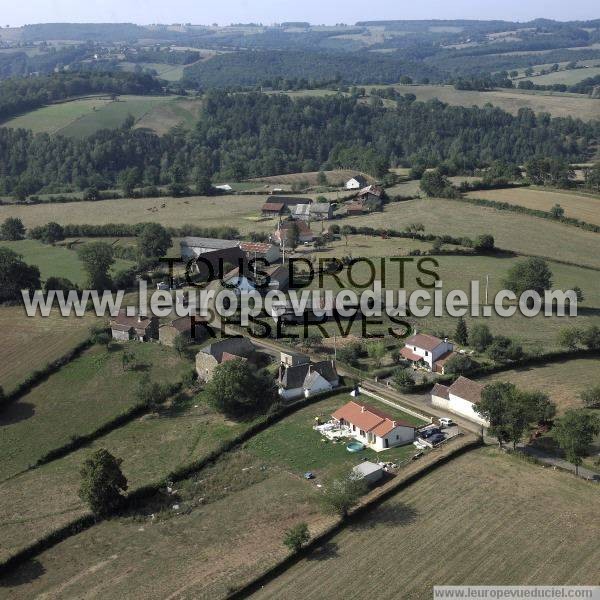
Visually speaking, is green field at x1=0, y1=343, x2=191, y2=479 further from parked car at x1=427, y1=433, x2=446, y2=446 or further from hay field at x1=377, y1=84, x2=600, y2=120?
hay field at x1=377, y1=84, x2=600, y2=120

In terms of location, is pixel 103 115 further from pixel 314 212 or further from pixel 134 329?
pixel 134 329

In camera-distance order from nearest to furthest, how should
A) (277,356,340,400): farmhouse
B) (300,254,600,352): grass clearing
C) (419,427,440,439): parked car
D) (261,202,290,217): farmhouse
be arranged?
(419,427,440,439): parked car < (277,356,340,400): farmhouse < (300,254,600,352): grass clearing < (261,202,290,217): farmhouse

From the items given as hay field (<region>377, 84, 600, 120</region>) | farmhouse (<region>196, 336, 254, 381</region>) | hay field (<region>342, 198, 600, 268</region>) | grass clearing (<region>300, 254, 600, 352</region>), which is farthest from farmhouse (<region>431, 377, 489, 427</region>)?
hay field (<region>377, 84, 600, 120</region>)

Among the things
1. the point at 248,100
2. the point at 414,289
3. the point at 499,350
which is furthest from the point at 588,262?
the point at 248,100

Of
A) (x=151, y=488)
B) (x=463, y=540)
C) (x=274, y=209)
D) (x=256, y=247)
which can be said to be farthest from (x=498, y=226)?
(x=151, y=488)

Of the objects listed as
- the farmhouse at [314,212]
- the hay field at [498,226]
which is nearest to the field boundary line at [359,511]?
the hay field at [498,226]

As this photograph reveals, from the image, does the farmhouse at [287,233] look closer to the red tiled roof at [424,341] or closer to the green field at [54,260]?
the green field at [54,260]

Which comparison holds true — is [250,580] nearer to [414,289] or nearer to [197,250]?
[414,289]
